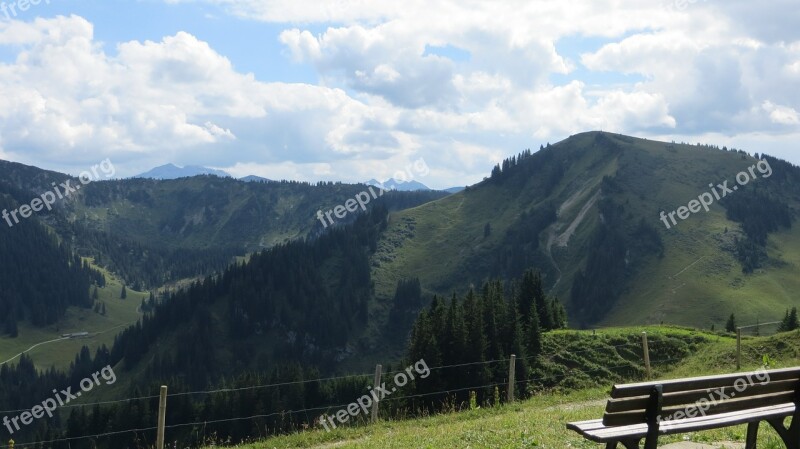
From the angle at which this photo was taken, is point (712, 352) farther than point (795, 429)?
Yes

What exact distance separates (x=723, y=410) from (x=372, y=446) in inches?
335

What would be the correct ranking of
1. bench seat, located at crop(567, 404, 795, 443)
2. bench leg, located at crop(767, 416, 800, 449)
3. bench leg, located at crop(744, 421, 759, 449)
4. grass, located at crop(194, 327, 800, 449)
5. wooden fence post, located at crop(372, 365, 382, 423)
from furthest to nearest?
1. wooden fence post, located at crop(372, 365, 382, 423)
2. grass, located at crop(194, 327, 800, 449)
3. bench leg, located at crop(744, 421, 759, 449)
4. bench leg, located at crop(767, 416, 800, 449)
5. bench seat, located at crop(567, 404, 795, 443)

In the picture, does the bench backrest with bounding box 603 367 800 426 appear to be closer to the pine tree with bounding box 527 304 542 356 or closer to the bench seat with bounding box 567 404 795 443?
the bench seat with bounding box 567 404 795 443

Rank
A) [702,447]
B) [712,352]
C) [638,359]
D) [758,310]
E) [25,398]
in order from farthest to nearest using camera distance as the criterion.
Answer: [25,398] < [758,310] < [638,359] < [712,352] < [702,447]

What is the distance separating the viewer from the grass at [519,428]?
1358cm

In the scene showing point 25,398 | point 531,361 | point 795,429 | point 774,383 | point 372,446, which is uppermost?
point 774,383

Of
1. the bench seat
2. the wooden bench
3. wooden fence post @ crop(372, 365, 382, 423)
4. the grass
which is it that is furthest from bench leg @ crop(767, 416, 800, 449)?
wooden fence post @ crop(372, 365, 382, 423)

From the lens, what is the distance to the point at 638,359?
43.1 metres

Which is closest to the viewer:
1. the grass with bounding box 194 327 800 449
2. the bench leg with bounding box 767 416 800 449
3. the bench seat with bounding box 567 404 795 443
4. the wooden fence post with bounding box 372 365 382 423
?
the bench seat with bounding box 567 404 795 443

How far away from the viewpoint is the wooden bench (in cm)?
927

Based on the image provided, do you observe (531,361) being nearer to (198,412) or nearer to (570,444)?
(570,444)

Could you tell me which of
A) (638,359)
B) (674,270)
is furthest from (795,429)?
(674,270)

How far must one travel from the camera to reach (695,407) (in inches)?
420

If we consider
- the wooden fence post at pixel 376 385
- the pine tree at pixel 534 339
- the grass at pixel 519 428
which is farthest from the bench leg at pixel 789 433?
the pine tree at pixel 534 339
